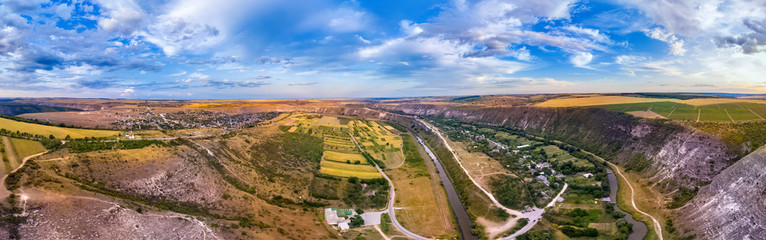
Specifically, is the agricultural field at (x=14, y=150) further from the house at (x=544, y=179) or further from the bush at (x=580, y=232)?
the house at (x=544, y=179)

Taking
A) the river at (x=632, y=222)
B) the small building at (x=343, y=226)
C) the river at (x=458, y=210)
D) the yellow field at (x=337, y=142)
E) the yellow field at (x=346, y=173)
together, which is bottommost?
the river at (x=458, y=210)

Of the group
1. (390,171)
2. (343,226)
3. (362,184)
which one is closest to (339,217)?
(343,226)

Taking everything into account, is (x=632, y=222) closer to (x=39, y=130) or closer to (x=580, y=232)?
(x=580, y=232)

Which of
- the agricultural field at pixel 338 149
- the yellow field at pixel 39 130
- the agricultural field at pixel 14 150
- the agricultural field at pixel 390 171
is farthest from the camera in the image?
the agricultural field at pixel 338 149

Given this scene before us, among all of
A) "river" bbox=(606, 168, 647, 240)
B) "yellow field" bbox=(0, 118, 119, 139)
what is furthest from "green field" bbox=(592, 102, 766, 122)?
"yellow field" bbox=(0, 118, 119, 139)

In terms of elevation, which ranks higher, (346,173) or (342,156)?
(342,156)

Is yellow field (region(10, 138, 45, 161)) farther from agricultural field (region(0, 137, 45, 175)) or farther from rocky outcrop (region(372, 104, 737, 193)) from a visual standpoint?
rocky outcrop (region(372, 104, 737, 193))

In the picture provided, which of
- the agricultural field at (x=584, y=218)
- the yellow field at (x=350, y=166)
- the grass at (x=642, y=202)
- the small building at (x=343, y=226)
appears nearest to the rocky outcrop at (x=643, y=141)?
the grass at (x=642, y=202)
